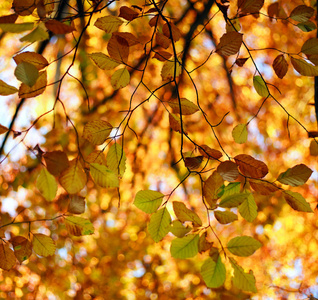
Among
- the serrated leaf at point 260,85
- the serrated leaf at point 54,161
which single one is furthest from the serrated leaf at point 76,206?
the serrated leaf at point 260,85

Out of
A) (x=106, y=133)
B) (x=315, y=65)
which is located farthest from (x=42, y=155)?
(x=315, y=65)

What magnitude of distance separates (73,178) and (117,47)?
305mm

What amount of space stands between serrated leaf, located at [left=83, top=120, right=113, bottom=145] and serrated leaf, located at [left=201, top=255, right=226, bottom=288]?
354 mm

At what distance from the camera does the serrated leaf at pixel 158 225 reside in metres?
0.72

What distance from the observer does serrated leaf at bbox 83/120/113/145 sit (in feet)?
2.31

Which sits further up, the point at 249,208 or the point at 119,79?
the point at 119,79

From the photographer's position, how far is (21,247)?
2.64 feet

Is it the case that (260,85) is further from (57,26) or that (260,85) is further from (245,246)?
(57,26)

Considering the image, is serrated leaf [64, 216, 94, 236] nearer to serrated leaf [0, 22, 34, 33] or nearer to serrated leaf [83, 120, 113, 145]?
serrated leaf [83, 120, 113, 145]

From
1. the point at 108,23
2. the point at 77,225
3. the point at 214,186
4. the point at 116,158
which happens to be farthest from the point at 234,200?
the point at 108,23

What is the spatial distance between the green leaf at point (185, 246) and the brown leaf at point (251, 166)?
18cm

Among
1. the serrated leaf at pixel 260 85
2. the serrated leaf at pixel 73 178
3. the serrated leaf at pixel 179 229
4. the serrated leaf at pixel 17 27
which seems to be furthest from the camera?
the serrated leaf at pixel 260 85

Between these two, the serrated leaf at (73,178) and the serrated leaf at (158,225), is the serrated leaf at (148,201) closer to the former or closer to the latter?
the serrated leaf at (158,225)

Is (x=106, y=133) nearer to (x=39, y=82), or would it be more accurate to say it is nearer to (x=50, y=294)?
(x=39, y=82)
